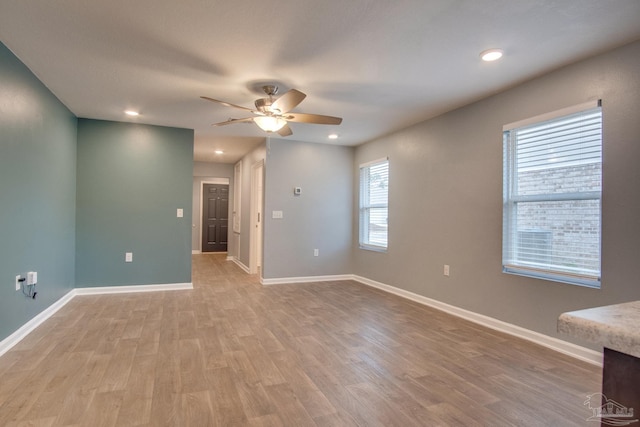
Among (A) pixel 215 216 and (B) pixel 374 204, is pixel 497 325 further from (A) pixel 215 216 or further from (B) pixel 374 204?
(A) pixel 215 216

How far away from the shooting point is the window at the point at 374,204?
211 inches

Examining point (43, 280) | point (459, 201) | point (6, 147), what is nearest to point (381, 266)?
point (459, 201)

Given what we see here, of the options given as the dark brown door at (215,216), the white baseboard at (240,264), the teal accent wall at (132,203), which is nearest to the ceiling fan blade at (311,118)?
the teal accent wall at (132,203)

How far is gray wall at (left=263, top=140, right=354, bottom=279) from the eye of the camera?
18.4 ft

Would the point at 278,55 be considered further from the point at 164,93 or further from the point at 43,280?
the point at 43,280

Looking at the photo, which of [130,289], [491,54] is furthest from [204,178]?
[491,54]

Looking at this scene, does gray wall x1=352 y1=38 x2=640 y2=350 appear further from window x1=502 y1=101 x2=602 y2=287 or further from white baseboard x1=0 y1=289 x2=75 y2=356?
white baseboard x1=0 y1=289 x2=75 y2=356

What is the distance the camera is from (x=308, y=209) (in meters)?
5.83

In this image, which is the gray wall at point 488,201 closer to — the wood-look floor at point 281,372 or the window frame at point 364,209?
the window frame at point 364,209

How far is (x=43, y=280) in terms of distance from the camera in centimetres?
355

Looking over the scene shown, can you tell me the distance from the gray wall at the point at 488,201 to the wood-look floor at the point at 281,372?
0.43 m

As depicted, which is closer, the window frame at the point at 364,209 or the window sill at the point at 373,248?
the window sill at the point at 373,248

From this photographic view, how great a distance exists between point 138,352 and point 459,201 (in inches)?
136

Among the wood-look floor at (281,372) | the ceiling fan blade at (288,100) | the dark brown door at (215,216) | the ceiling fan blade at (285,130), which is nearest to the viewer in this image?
the wood-look floor at (281,372)
